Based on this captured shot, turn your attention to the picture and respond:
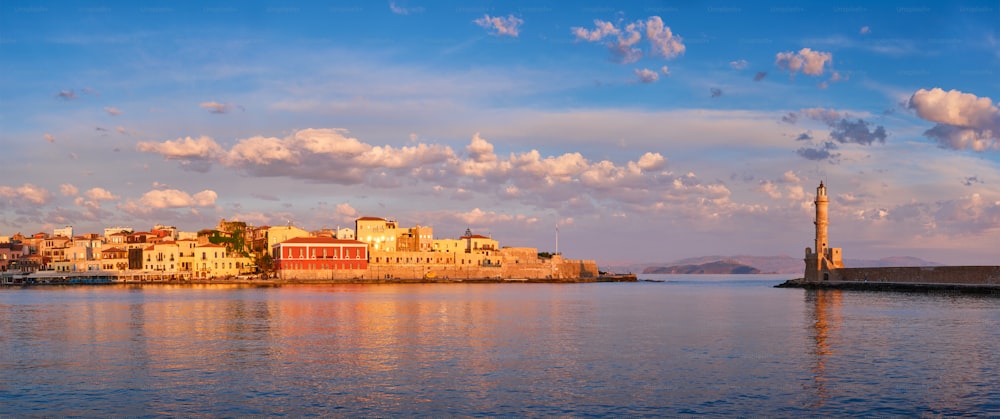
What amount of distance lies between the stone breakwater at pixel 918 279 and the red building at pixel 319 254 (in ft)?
206

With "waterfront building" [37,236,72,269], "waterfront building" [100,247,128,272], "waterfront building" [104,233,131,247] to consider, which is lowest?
"waterfront building" [100,247,128,272]

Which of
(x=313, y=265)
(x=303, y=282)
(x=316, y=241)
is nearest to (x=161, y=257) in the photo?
(x=316, y=241)

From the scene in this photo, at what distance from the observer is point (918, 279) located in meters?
82.2

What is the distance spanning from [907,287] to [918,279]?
2.13 meters

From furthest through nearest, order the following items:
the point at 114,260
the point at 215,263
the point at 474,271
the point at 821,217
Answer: the point at 474,271 < the point at 114,260 < the point at 215,263 < the point at 821,217

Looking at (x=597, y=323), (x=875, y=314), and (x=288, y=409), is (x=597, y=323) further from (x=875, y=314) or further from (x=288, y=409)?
(x=288, y=409)

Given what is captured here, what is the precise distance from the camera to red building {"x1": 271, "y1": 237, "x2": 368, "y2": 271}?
12262 cm

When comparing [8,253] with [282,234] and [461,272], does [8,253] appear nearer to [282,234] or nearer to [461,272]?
[282,234]

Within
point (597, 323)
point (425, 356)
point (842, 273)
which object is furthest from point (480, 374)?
point (842, 273)

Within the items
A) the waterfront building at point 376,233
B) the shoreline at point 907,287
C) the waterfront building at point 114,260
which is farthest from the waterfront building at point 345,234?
the shoreline at point 907,287

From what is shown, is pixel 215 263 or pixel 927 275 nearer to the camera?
pixel 927 275

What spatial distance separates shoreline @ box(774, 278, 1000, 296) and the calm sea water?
31322mm

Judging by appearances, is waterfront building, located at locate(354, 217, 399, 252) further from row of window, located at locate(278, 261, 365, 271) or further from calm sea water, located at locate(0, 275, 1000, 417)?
calm sea water, located at locate(0, 275, 1000, 417)

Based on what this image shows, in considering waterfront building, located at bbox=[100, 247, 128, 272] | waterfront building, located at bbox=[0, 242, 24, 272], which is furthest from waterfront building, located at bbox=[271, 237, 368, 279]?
waterfront building, located at bbox=[0, 242, 24, 272]
